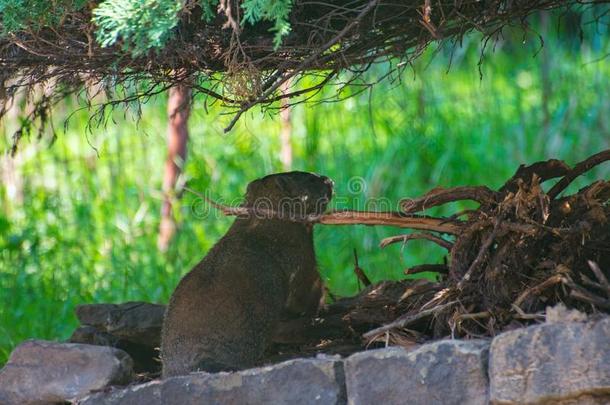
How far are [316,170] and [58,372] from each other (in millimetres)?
3837

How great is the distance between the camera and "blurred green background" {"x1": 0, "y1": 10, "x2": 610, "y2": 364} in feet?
22.1

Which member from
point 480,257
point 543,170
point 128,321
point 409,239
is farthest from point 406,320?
point 128,321

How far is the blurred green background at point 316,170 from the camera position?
674 centimetres

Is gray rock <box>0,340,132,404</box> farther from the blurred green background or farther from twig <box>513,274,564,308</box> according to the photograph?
the blurred green background

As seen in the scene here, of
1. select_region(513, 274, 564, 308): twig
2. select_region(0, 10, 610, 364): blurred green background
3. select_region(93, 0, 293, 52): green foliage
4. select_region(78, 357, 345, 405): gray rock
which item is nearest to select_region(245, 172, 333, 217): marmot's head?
select_region(78, 357, 345, 405): gray rock

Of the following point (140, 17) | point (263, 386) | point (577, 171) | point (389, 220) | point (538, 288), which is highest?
point (140, 17)

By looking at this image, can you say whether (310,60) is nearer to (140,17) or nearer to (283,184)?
(140,17)

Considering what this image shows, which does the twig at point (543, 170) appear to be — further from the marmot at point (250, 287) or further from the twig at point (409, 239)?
the marmot at point (250, 287)

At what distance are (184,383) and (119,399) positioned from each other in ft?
1.03

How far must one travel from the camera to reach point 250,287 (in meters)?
4.06

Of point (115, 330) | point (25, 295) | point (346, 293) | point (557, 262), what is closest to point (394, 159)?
point (346, 293)

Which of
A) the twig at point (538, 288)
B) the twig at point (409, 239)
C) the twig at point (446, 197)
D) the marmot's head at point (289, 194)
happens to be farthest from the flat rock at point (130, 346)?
the twig at point (538, 288)

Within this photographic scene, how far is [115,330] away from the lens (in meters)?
4.52

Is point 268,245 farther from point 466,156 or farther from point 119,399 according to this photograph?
point 466,156
